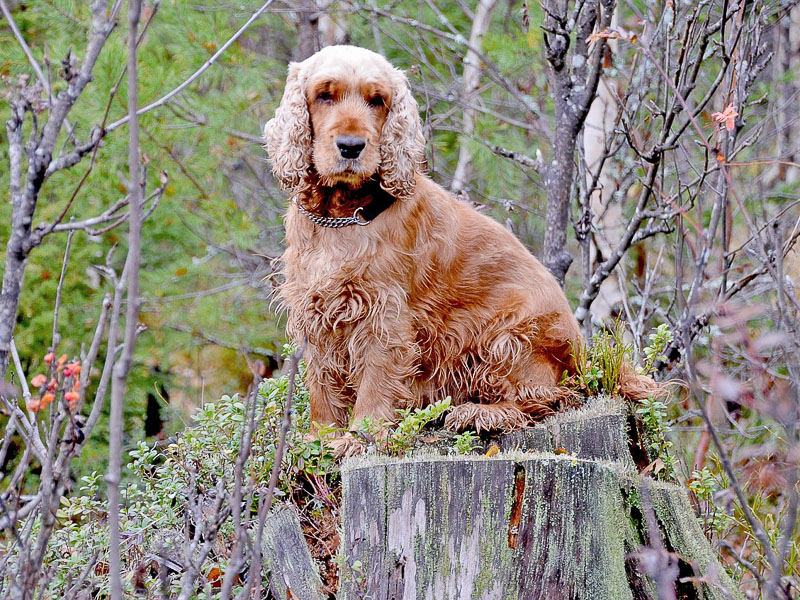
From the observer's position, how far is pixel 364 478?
9.46ft

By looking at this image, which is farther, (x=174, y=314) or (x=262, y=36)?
(x=262, y=36)

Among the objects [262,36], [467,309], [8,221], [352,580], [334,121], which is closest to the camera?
[352,580]

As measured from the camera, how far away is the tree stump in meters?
2.69

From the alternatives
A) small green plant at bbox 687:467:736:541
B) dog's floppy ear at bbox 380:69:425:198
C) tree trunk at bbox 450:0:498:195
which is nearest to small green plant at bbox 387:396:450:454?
dog's floppy ear at bbox 380:69:425:198

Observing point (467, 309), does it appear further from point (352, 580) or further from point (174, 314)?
point (174, 314)

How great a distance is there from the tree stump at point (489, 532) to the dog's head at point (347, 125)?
1298 millimetres

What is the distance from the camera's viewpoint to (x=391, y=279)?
369 centimetres

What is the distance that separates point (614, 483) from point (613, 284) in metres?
5.05

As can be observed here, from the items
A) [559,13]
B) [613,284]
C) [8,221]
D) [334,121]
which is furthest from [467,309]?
A: [8,221]

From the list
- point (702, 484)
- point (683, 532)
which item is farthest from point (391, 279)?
point (702, 484)

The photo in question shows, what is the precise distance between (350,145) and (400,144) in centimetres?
31

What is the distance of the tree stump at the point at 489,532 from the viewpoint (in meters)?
2.69

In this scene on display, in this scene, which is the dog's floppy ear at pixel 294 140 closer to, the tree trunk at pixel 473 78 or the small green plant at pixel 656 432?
the small green plant at pixel 656 432

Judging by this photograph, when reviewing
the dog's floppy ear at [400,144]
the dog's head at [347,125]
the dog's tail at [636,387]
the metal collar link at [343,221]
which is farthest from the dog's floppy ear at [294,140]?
the dog's tail at [636,387]
